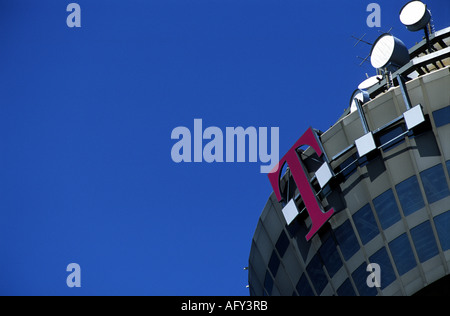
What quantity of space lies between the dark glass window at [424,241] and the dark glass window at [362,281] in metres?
→ 3.08

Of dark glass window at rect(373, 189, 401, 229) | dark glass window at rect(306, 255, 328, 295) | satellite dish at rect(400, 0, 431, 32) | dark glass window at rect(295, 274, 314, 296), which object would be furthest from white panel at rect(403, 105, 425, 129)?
dark glass window at rect(295, 274, 314, 296)

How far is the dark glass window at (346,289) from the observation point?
111 ft

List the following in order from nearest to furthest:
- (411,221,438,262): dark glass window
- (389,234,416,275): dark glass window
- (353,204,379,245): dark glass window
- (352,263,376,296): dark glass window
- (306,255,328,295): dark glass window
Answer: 1. (411,221,438,262): dark glass window
2. (389,234,416,275): dark glass window
3. (353,204,379,245): dark glass window
4. (352,263,376,296): dark glass window
5. (306,255,328,295): dark glass window

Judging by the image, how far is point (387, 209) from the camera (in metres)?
32.2

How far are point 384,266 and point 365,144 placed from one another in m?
6.49

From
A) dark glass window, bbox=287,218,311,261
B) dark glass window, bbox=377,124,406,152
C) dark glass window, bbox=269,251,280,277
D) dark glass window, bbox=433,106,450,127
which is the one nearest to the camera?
dark glass window, bbox=433,106,450,127

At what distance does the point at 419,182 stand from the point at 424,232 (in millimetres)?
2554

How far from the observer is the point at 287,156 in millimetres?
36656

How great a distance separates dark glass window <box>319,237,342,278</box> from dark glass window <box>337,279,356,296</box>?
86 cm

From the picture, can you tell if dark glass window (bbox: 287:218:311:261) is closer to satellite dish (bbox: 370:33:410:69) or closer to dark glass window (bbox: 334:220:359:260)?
dark glass window (bbox: 334:220:359:260)

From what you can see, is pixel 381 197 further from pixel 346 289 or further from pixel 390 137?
pixel 346 289

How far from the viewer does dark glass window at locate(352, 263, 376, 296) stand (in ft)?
108
